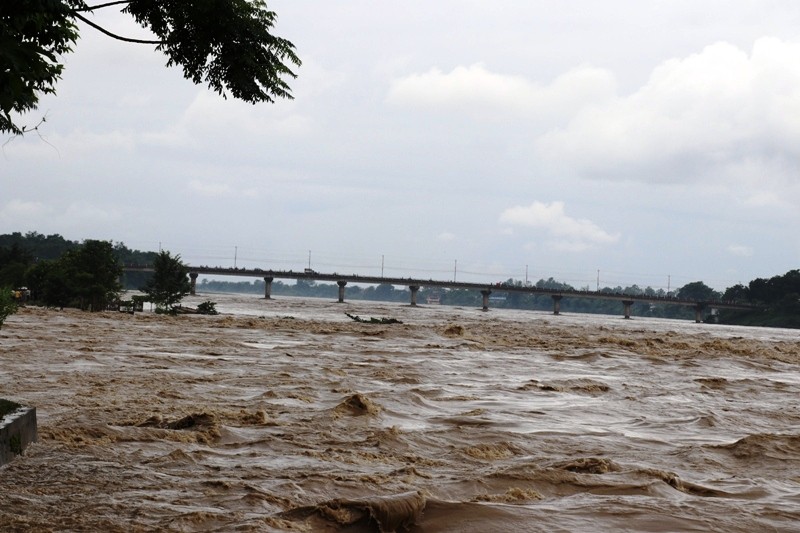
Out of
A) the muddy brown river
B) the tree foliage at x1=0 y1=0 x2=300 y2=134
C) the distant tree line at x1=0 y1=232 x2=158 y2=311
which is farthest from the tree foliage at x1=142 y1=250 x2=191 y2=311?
the tree foliage at x1=0 y1=0 x2=300 y2=134

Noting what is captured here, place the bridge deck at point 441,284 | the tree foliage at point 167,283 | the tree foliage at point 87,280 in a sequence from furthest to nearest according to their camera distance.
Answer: the bridge deck at point 441,284
the tree foliage at point 167,283
the tree foliage at point 87,280

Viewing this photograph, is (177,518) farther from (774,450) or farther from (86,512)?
(774,450)

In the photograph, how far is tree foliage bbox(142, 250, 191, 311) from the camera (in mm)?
67625

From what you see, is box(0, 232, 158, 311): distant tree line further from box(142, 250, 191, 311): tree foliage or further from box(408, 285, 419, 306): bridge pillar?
box(408, 285, 419, 306): bridge pillar

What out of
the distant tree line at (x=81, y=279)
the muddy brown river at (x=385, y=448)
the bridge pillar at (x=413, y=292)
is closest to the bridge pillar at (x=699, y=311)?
the bridge pillar at (x=413, y=292)

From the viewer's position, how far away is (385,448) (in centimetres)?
1116

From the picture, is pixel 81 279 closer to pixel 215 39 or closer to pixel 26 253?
pixel 26 253

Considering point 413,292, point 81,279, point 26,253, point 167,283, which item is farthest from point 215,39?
point 413,292

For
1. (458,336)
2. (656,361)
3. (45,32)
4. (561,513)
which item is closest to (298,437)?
(561,513)

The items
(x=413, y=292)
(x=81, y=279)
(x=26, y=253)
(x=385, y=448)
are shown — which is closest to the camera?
(x=385, y=448)

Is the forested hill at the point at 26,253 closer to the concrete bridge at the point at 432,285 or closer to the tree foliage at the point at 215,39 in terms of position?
Answer: the concrete bridge at the point at 432,285

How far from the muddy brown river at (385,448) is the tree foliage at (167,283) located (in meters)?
43.6

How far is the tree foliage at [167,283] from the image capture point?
67625mm

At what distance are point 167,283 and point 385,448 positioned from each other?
59487 millimetres
